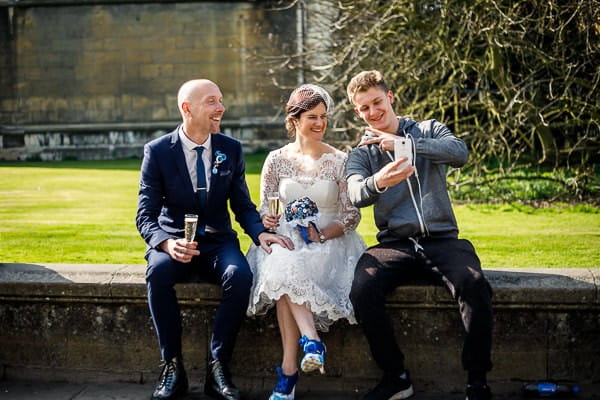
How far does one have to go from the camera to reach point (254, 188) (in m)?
12.3

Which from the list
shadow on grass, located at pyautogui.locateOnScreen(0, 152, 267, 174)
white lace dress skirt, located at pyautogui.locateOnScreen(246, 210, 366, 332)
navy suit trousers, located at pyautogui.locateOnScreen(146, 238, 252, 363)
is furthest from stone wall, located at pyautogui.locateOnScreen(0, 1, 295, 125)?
navy suit trousers, located at pyautogui.locateOnScreen(146, 238, 252, 363)

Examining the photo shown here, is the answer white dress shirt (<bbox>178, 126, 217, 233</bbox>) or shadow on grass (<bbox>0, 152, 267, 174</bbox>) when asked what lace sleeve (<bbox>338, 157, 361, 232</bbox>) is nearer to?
white dress shirt (<bbox>178, 126, 217, 233</bbox>)

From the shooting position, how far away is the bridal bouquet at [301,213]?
14.7ft

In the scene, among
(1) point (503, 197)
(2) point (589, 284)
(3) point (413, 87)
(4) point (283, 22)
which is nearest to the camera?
(2) point (589, 284)

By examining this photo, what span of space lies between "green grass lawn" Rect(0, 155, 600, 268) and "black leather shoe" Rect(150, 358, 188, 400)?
2203mm

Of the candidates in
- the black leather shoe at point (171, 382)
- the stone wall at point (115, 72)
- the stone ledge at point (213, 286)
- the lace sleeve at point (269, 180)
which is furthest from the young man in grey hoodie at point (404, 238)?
the stone wall at point (115, 72)

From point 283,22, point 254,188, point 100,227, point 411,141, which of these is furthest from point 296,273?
point 283,22

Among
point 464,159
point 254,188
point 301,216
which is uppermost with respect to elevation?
point 464,159

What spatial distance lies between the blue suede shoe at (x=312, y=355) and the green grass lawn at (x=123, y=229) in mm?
2548

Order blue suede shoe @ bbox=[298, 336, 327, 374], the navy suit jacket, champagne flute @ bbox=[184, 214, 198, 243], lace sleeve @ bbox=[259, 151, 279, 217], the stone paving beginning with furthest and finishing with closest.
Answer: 1. lace sleeve @ bbox=[259, 151, 279, 217]
2. the navy suit jacket
3. the stone paving
4. champagne flute @ bbox=[184, 214, 198, 243]
5. blue suede shoe @ bbox=[298, 336, 327, 374]

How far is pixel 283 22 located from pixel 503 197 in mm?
11640

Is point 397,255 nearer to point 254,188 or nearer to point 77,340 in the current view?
point 77,340

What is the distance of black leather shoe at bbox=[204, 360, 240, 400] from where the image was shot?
3951 millimetres

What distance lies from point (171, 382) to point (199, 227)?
2.87 ft
